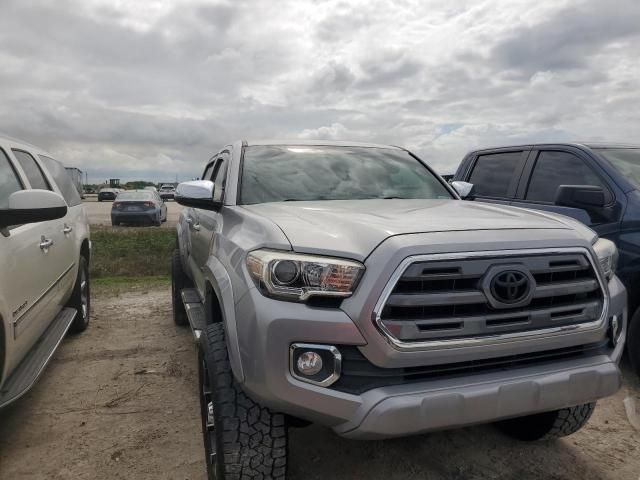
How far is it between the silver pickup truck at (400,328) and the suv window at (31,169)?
224 cm

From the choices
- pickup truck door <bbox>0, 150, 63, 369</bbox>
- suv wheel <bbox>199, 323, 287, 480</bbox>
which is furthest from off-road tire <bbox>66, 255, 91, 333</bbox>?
suv wheel <bbox>199, 323, 287, 480</bbox>

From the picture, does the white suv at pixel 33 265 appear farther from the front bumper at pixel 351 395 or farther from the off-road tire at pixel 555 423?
the off-road tire at pixel 555 423

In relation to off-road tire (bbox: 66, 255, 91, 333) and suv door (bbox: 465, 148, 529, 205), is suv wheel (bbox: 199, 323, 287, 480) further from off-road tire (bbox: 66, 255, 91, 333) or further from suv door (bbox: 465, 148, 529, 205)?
suv door (bbox: 465, 148, 529, 205)

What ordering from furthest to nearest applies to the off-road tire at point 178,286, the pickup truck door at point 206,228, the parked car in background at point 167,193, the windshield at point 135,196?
1. the windshield at point 135,196
2. the off-road tire at point 178,286
3. the parked car in background at point 167,193
4. the pickup truck door at point 206,228

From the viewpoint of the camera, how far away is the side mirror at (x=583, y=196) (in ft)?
13.7

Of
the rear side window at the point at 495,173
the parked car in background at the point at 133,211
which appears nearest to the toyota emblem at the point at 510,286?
the rear side window at the point at 495,173

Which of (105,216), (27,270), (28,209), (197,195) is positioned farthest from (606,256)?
(105,216)

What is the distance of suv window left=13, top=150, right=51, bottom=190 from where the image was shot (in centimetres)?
377

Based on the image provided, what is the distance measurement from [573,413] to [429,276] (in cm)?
150

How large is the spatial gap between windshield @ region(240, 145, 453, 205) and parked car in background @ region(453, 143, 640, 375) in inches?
23.9

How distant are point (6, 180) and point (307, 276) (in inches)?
96.0

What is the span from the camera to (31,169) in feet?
13.1

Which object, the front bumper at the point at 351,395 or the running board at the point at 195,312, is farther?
the running board at the point at 195,312

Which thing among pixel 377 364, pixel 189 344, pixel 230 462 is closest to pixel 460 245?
pixel 377 364
